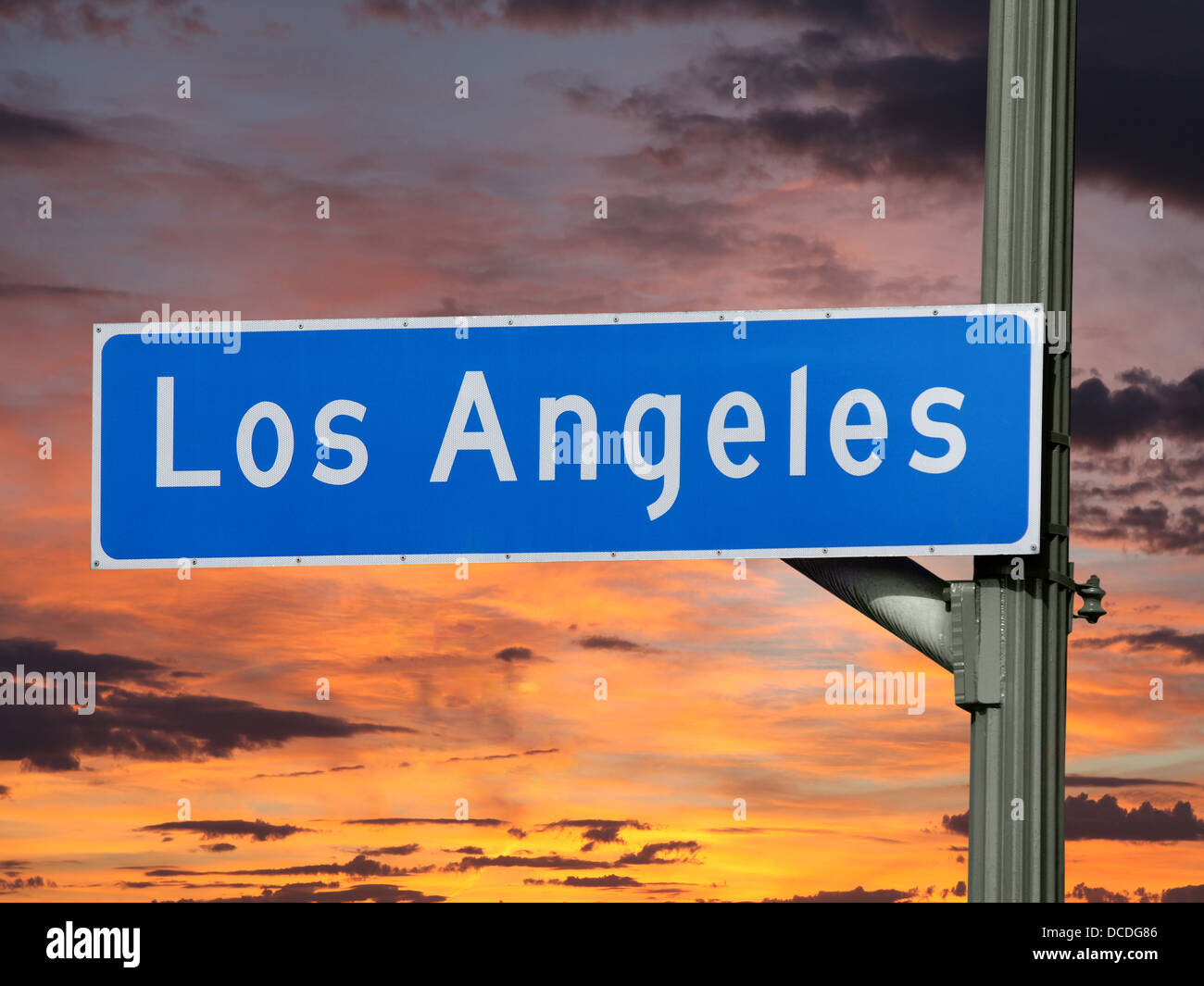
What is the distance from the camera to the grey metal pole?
14.3 ft

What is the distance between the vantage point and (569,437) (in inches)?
183

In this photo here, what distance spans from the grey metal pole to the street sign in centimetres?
12

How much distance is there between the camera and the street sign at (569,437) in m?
4.51

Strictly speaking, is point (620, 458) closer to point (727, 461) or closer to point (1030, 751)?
point (727, 461)

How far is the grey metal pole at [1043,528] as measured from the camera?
4.35 m

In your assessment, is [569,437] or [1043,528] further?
[569,437]

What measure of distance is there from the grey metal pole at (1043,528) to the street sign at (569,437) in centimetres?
12

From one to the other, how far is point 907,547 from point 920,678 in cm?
112

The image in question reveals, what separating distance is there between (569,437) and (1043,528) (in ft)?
5.64

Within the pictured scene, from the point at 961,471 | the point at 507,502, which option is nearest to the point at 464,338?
the point at 507,502

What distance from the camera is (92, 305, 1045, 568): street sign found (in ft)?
14.8

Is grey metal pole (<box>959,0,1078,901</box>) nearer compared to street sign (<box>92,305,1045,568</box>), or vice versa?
grey metal pole (<box>959,0,1078,901</box>)

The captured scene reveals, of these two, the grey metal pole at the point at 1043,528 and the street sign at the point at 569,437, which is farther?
the street sign at the point at 569,437
